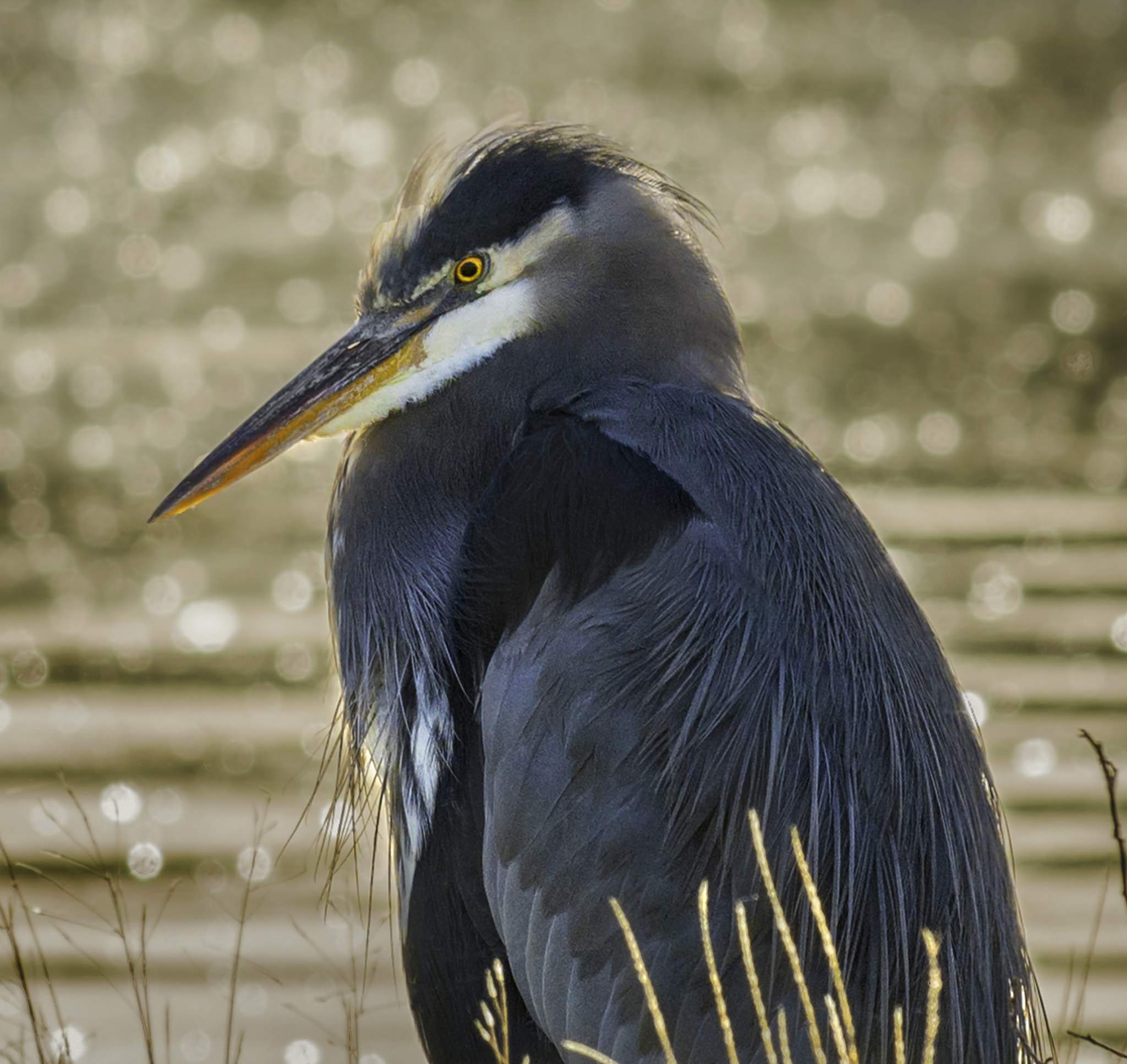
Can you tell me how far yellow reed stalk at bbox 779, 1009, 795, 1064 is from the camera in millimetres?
2939

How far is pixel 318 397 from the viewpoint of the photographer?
387 cm

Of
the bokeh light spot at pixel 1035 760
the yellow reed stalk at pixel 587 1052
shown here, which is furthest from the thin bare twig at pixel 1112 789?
the bokeh light spot at pixel 1035 760

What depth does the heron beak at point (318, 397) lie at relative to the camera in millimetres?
3846

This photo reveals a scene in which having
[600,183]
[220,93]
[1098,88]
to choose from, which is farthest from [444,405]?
[1098,88]

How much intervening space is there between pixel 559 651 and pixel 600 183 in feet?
3.00

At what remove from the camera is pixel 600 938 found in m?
3.39

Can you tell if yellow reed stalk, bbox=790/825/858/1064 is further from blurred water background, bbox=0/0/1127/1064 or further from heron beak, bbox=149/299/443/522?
blurred water background, bbox=0/0/1127/1064

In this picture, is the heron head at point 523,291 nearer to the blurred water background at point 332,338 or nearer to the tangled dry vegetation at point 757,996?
the blurred water background at point 332,338

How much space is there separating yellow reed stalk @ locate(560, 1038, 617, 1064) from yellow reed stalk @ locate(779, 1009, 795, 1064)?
0.82ft

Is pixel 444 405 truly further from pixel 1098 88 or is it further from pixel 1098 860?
pixel 1098 88

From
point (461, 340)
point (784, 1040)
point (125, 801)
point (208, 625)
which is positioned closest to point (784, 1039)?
point (784, 1040)

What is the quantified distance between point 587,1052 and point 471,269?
149 cm

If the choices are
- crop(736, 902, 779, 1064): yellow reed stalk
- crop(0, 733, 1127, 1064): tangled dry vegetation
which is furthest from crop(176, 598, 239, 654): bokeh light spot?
crop(736, 902, 779, 1064): yellow reed stalk

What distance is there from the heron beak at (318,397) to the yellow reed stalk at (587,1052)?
48.7 inches
